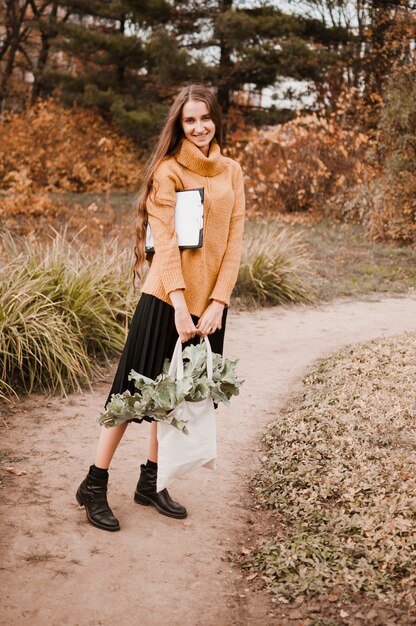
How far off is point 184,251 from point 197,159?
38cm

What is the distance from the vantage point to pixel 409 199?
10164 millimetres

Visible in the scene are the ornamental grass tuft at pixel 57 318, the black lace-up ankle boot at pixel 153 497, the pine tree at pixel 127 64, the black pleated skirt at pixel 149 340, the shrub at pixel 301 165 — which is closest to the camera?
the black pleated skirt at pixel 149 340

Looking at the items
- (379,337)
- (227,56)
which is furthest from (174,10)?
(379,337)

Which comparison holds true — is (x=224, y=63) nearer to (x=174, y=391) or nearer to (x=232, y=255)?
(x=232, y=255)

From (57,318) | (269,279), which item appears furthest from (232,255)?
(269,279)

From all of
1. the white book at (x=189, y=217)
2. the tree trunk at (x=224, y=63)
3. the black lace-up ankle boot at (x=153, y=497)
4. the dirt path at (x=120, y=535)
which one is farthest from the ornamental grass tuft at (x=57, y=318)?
the tree trunk at (x=224, y=63)

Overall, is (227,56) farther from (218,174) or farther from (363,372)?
(218,174)

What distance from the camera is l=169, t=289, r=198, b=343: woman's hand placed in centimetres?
267

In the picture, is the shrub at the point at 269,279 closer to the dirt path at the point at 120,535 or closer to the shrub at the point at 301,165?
the dirt path at the point at 120,535

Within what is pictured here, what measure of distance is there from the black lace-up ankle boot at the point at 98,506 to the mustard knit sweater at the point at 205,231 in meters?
0.90

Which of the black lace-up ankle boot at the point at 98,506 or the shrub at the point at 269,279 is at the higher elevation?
the shrub at the point at 269,279

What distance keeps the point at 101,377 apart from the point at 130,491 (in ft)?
6.04

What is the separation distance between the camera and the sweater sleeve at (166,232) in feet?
8.73

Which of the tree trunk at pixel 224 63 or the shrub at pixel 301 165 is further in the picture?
the tree trunk at pixel 224 63
